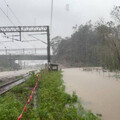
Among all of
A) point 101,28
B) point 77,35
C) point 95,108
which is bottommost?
Answer: point 95,108

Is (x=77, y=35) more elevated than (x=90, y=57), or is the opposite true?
(x=77, y=35)

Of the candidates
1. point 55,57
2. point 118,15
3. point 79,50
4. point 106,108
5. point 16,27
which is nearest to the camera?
point 106,108

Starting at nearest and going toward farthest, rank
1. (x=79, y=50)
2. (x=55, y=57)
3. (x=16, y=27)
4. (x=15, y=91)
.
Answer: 1. (x=15, y=91)
2. (x=16, y=27)
3. (x=79, y=50)
4. (x=55, y=57)

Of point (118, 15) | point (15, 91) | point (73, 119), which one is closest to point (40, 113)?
point (73, 119)

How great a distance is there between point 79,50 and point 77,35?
776cm

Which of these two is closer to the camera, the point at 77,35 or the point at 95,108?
the point at 95,108

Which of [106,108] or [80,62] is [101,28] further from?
[80,62]

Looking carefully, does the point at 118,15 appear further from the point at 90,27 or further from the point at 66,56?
the point at 90,27

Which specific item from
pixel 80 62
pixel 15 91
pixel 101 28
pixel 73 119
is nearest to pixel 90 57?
pixel 80 62

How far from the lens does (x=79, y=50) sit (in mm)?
95625

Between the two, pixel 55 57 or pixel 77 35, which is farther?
pixel 55 57

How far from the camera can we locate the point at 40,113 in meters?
7.25

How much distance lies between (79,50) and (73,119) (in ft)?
292

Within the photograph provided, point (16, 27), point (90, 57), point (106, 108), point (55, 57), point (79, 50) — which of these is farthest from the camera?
point (55, 57)
